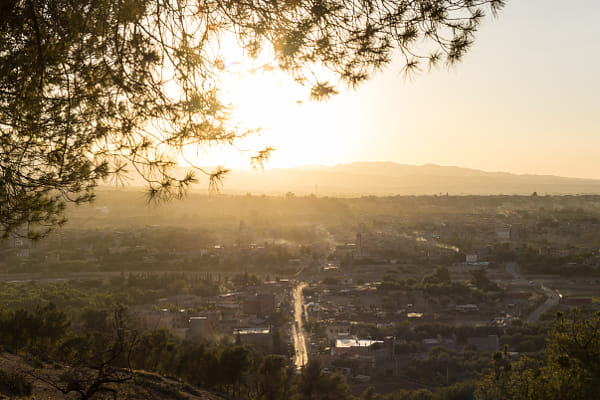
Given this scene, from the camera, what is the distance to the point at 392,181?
421 ft

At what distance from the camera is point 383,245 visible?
3027 cm

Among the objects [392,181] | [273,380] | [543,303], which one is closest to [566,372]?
[273,380]

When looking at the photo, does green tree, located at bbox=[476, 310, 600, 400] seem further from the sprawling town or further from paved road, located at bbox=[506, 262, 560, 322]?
paved road, located at bbox=[506, 262, 560, 322]

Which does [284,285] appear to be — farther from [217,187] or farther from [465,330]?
[217,187]

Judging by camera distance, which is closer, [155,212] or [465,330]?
[465,330]

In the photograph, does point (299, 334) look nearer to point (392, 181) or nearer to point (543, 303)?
point (543, 303)

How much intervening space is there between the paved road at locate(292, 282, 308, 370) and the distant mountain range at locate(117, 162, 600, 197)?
82.5 metres

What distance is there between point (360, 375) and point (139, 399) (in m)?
6.29

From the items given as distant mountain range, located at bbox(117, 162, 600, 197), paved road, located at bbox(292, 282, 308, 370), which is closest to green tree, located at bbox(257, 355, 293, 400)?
paved road, located at bbox(292, 282, 308, 370)

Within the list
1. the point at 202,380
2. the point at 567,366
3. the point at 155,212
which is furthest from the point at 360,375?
the point at 155,212

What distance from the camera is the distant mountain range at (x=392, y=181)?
348 ft

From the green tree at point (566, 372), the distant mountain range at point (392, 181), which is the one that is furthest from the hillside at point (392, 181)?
the green tree at point (566, 372)

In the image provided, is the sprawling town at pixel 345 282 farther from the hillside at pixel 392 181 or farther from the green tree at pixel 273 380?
the hillside at pixel 392 181

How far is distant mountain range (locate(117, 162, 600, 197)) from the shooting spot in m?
106
